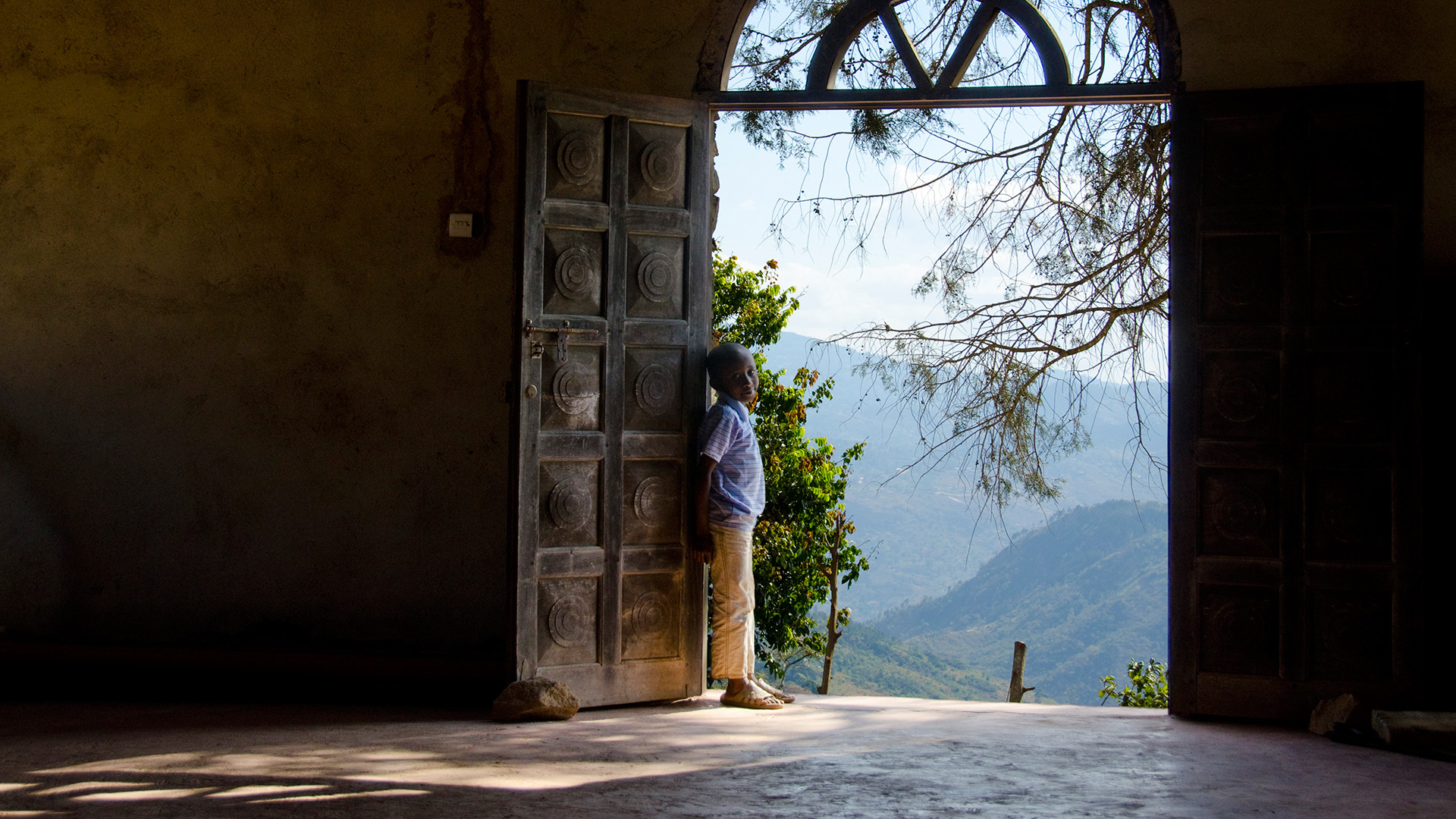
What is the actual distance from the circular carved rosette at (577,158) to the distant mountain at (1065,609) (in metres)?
27.3

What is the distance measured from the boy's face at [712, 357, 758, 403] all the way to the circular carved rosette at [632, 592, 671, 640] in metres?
0.81

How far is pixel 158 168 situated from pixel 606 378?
224 cm

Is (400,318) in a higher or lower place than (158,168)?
lower

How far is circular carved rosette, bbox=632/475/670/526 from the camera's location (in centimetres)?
377

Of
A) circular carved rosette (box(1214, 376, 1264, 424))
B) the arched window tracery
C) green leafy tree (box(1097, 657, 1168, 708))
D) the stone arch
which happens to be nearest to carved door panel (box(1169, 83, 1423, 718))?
circular carved rosette (box(1214, 376, 1264, 424))

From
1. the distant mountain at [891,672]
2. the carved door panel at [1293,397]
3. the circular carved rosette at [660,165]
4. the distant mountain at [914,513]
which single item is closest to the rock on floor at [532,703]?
the circular carved rosette at [660,165]

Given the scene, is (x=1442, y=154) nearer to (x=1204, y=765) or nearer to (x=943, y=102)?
(x=943, y=102)

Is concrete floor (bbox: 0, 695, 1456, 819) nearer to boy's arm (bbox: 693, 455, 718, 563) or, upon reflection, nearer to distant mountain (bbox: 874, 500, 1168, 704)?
boy's arm (bbox: 693, 455, 718, 563)

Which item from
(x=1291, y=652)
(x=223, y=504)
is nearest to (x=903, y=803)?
(x=1291, y=652)

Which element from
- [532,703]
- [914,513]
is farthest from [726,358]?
[914,513]

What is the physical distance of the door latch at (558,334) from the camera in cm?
360

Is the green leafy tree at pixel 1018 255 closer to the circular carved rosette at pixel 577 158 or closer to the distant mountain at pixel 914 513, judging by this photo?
the circular carved rosette at pixel 577 158

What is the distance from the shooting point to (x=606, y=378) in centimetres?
372

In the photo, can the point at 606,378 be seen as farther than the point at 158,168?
No
